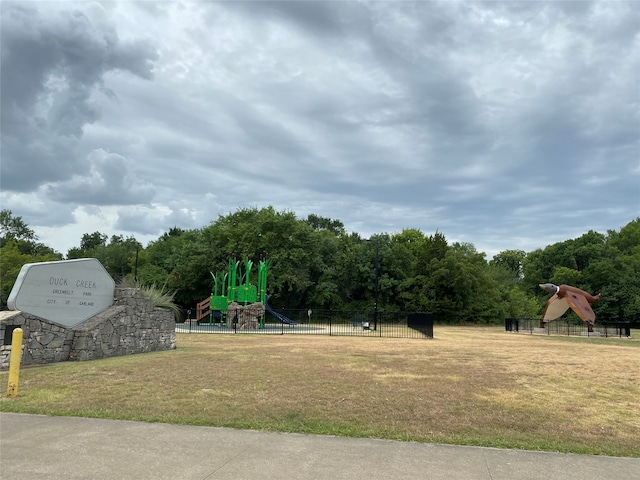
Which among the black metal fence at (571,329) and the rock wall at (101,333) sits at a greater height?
the rock wall at (101,333)

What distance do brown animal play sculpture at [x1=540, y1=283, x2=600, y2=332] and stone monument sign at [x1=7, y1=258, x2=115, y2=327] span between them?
32.6 m

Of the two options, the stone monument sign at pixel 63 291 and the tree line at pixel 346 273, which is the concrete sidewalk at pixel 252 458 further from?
the tree line at pixel 346 273

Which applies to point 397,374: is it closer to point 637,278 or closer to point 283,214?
point 283,214

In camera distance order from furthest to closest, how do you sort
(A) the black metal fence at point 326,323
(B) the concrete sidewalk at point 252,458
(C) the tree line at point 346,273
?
1. (C) the tree line at point 346,273
2. (A) the black metal fence at point 326,323
3. (B) the concrete sidewalk at point 252,458

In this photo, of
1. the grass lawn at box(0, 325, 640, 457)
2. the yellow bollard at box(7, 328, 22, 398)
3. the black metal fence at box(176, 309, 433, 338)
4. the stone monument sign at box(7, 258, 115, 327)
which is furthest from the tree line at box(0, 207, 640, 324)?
the yellow bollard at box(7, 328, 22, 398)

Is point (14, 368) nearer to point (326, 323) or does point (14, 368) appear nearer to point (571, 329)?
point (326, 323)

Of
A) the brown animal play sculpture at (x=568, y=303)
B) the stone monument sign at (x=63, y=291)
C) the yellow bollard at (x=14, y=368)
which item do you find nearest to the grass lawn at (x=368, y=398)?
the yellow bollard at (x=14, y=368)

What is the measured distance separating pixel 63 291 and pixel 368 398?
981 centimetres

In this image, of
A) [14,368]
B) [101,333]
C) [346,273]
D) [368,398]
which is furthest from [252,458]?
[346,273]

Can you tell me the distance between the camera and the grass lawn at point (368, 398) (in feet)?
20.0

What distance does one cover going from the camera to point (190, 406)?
720 cm

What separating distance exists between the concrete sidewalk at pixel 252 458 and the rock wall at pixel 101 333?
6686mm

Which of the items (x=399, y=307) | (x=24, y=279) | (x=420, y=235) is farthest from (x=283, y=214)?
(x=24, y=279)

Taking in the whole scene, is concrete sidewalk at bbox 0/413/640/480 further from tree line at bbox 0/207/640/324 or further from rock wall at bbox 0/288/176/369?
tree line at bbox 0/207/640/324
